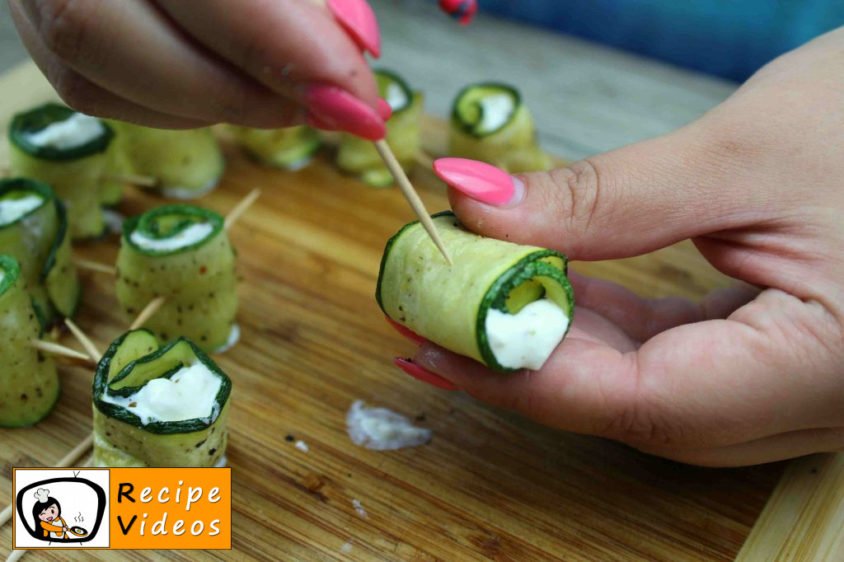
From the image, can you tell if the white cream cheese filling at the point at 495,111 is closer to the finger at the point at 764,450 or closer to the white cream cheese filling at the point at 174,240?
the white cream cheese filling at the point at 174,240

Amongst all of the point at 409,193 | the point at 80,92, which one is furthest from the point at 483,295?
the point at 80,92

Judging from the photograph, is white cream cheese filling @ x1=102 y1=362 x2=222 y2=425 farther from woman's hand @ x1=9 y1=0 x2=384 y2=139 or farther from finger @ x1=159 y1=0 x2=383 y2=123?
finger @ x1=159 y1=0 x2=383 y2=123

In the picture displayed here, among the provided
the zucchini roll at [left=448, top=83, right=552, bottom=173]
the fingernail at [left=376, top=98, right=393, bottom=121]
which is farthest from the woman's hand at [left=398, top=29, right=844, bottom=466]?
the zucchini roll at [left=448, top=83, right=552, bottom=173]

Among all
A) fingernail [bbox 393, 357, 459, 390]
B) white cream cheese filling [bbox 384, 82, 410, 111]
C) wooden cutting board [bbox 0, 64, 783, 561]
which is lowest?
wooden cutting board [bbox 0, 64, 783, 561]

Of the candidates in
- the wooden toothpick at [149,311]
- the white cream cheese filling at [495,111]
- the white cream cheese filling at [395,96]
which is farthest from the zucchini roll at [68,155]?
the white cream cheese filling at [495,111]

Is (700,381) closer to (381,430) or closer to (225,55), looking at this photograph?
(381,430)
